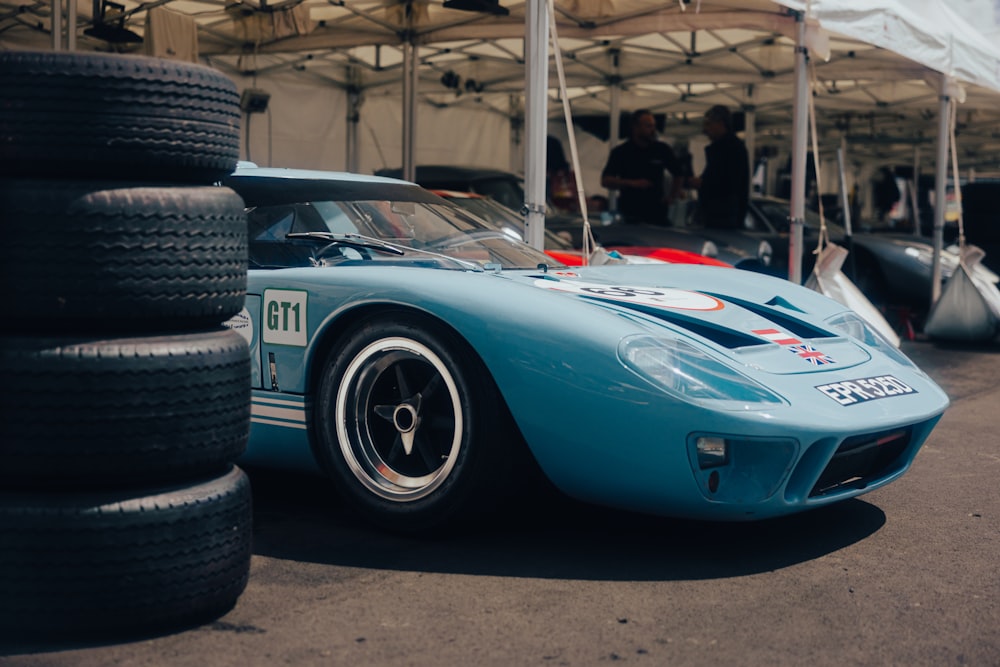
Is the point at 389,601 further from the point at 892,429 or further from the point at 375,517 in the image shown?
the point at 892,429

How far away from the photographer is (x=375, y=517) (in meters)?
3.33

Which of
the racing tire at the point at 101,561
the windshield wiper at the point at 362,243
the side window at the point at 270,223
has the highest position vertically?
the side window at the point at 270,223

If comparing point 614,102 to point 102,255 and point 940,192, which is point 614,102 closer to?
point 940,192

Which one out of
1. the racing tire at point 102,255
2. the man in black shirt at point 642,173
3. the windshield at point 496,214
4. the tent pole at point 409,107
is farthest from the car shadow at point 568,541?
the tent pole at point 409,107

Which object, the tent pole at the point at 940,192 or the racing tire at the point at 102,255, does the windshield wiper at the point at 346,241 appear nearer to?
the racing tire at the point at 102,255

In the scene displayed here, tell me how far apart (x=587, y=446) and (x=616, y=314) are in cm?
38

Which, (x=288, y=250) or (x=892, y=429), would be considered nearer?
(x=892, y=429)

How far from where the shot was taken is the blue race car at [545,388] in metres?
3.00

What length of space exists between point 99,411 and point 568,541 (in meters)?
1.42

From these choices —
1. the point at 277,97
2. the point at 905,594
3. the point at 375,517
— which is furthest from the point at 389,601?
the point at 277,97

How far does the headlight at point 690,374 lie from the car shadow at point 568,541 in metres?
0.45

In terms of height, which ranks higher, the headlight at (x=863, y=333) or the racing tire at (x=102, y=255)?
the racing tire at (x=102, y=255)

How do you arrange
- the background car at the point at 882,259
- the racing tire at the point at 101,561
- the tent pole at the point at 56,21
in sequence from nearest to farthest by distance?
the racing tire at the point at 101,561 → the tent pole at the point at 56,21 → the background car at the point at 882,259

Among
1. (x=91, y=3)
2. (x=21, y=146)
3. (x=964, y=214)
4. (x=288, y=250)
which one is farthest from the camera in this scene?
(x=964, y=214)
